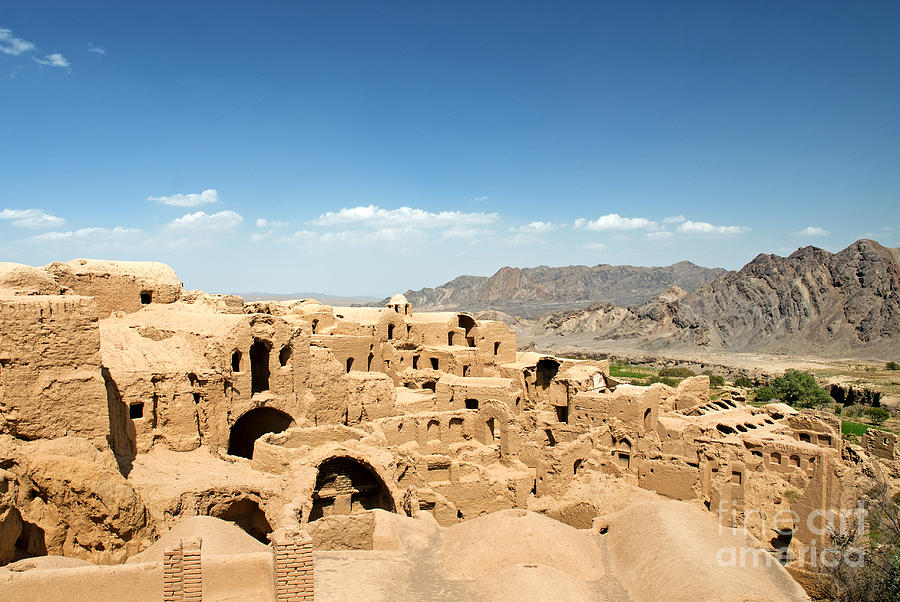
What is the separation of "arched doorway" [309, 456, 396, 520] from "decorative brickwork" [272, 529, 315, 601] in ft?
25.5

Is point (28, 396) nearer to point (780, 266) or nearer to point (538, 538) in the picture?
point (538, 538)

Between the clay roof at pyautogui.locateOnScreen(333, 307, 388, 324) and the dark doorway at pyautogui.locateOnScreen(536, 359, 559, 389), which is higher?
the clay roof at pyautogui.locateOnScreen(333, 307, 388, 324)

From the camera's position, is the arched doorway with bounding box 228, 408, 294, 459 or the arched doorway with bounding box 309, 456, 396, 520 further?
the arched doorway with bounding box 228, 408, 294, 459

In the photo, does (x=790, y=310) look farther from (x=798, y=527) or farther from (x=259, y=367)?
(x=259, y=367)

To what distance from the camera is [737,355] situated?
9169 centimetres

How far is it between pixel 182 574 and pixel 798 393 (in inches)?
1939

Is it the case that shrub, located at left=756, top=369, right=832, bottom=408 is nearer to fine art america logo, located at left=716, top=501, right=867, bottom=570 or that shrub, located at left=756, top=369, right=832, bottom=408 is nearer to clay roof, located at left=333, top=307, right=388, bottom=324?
fine art america logo, located at left=716, top=501, right=867, bottom=570

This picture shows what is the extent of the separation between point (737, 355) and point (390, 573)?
89403 mm

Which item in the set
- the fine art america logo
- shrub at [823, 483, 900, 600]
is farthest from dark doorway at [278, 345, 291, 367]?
shrub at [823, 483, 900, 600]

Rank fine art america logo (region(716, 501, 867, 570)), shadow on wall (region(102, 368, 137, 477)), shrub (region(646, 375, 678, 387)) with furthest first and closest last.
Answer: shrub (region(646, 375, 678, 387)) < fine art america logo (region(716, 501, 867, 570)) < shadow on wall (region(102, 368, 137, 477))

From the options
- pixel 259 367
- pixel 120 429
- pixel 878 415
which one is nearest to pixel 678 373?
pixel 878 415

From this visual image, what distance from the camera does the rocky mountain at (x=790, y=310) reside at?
301ft

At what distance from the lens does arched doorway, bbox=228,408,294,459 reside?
23.1 meters

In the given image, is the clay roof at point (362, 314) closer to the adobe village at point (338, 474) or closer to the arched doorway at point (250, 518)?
the adobe village at point (338, 474)
